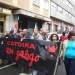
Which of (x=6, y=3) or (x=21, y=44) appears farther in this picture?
(x=6, y=3)

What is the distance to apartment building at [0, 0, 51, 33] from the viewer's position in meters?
18.8

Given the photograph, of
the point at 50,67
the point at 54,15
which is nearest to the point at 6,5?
the point at 50,67

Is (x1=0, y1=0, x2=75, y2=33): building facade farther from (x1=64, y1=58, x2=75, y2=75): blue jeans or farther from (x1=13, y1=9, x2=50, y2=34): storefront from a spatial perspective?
(x1=64, y1=58, x2=75, y2=75): blue jeans

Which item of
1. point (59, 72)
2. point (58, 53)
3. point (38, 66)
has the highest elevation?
point (58, 53)

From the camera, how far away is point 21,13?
19.9 metres

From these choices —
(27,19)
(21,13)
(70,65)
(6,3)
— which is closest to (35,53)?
(70,65)

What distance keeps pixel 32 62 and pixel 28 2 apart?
16.8m

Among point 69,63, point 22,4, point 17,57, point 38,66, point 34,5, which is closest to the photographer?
→ point 69,63

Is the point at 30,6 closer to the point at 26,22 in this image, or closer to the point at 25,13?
the point at 26,22

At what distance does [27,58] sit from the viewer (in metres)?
6.89

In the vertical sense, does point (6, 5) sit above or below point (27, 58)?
above

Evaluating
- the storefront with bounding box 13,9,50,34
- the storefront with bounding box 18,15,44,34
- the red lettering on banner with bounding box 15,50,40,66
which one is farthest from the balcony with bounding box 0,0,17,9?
the red lettering on banner with bounding box 15,50,40,66

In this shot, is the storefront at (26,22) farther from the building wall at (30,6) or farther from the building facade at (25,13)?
the building wall at (30,6)

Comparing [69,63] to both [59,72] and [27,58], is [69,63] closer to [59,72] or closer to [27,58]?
[27,58]
